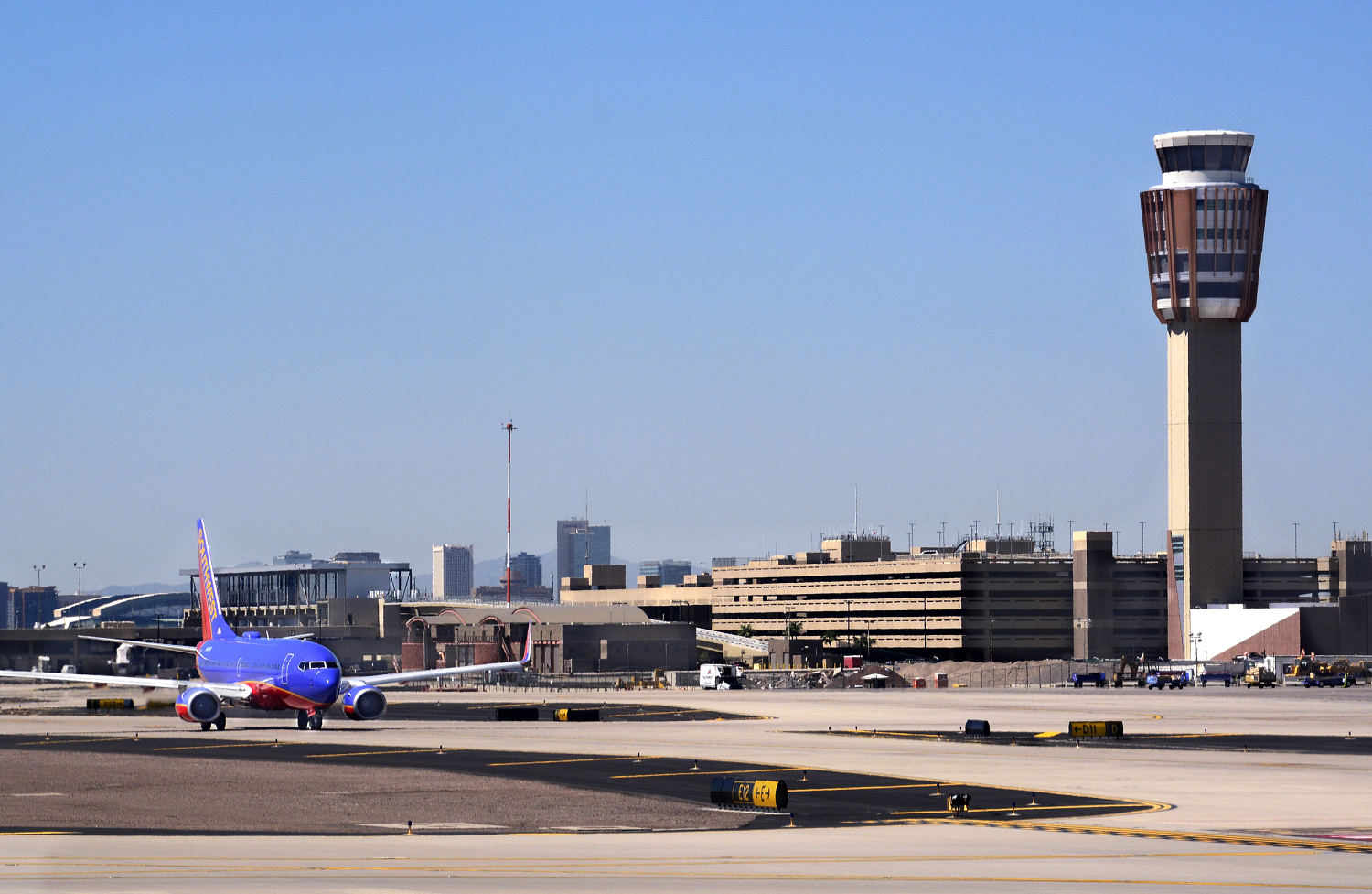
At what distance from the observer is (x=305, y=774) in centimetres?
5972

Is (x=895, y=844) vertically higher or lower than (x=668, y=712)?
higher

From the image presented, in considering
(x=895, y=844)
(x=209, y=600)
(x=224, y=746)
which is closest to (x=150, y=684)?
(x=209, y=600)

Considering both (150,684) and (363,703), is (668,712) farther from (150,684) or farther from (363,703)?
(150,684)

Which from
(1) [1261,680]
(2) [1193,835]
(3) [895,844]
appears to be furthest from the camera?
(1) [1261,680]

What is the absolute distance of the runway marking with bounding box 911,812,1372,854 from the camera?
1535 inches

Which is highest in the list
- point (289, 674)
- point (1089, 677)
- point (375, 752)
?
point (289, 674)

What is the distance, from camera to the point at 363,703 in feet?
296

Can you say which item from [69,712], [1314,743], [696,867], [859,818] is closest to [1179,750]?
[1314,743]

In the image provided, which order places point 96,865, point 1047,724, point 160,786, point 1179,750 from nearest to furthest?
point 96,865, point 160,786, point 1179,750, point 1047,724

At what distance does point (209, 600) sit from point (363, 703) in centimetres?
1680

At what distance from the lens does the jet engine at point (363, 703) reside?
90125mm

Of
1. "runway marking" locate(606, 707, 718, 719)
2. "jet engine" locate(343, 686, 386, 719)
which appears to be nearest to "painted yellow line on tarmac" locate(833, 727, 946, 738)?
"runway marking" locate(606, 707, 718, 719)

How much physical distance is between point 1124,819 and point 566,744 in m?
36.2

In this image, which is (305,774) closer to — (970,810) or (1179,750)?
(970,810)
